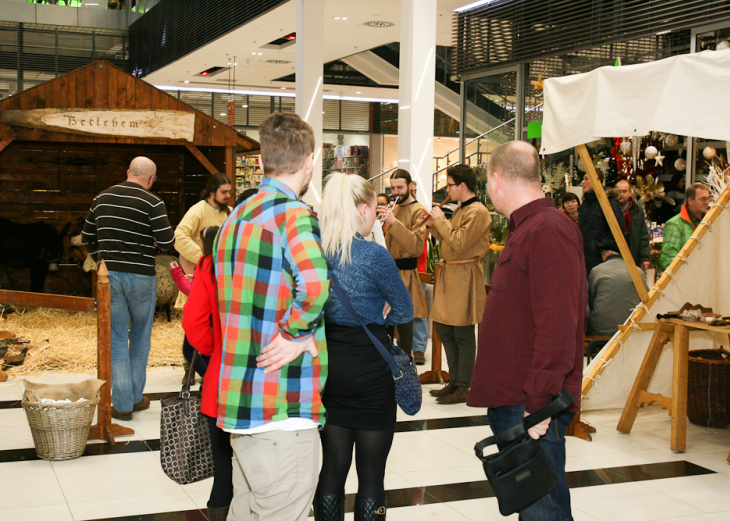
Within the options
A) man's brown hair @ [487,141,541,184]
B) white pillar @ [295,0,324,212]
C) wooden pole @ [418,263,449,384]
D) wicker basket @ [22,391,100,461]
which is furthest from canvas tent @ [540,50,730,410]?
white pillar @ [295,0,324,212]

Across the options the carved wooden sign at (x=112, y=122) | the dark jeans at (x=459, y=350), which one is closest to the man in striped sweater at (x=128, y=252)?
the dark jeans at (x=459, y=350)

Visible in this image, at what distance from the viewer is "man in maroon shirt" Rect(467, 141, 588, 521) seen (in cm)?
198

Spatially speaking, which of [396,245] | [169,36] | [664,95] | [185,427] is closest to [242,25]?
[169,36]

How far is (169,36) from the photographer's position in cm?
1438

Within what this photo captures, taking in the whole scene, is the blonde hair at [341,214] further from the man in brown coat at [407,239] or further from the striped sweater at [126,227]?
the man in brown coat at [407,239]

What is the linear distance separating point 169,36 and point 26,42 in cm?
402

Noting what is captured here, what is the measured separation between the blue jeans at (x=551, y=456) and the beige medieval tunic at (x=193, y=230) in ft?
11.3

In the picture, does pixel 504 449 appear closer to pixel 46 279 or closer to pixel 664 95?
pixel 664 95

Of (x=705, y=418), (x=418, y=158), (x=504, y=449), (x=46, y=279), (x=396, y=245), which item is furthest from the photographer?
(x=46, y=279)

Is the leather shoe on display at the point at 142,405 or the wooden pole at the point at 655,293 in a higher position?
the wooden pole at the point at 655,293

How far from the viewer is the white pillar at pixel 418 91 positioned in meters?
7.58

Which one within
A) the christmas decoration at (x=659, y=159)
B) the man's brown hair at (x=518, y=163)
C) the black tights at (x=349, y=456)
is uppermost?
the christmas decoration at (x=659, y=159)

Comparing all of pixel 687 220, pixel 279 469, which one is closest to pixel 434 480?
pixel 279 469

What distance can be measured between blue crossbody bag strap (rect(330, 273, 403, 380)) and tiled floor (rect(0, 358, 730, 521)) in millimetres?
1101
